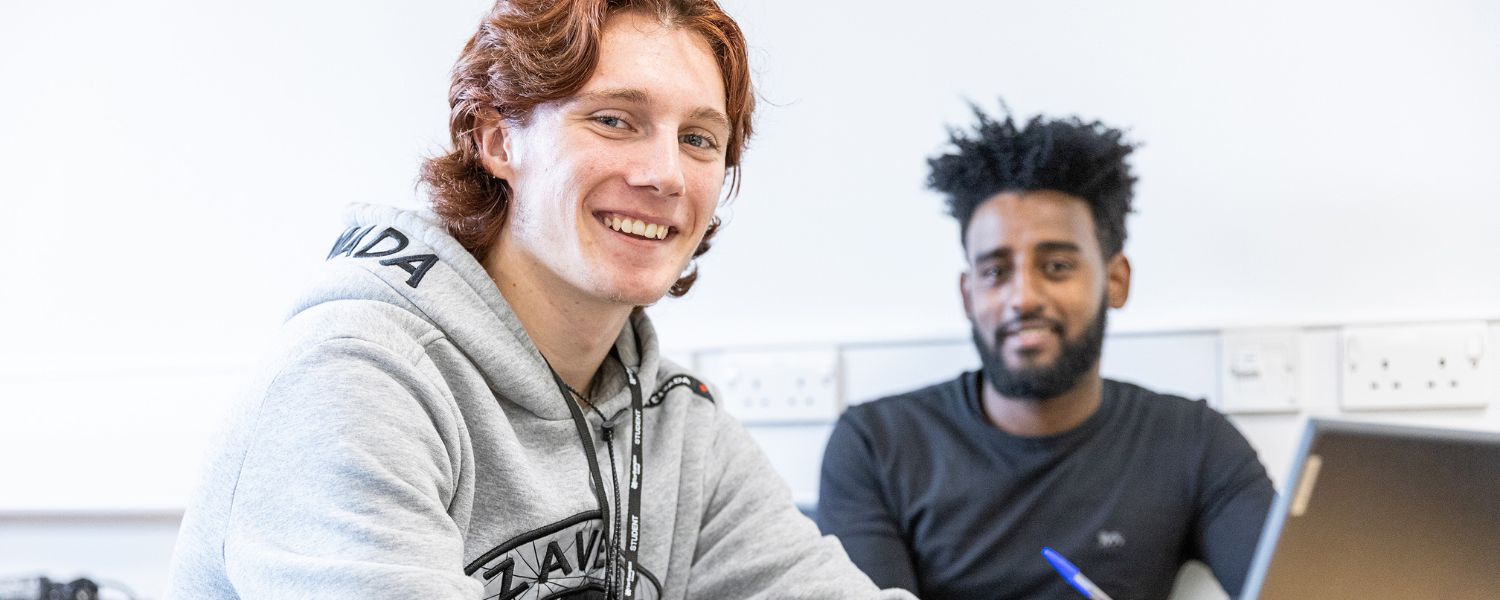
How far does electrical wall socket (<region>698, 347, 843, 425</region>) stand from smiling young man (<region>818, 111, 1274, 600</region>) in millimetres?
137

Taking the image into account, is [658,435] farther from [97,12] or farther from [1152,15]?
[97,12]

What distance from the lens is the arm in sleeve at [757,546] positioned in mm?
1389

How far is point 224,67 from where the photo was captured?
231 centimetres

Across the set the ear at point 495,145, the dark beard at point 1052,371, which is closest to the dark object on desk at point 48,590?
the ear at point 495,145

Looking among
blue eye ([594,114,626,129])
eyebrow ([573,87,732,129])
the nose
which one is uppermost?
eyebrow ([573,87,732,129])

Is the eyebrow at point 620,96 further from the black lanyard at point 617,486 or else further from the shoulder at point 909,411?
the shoulder at point 909,411

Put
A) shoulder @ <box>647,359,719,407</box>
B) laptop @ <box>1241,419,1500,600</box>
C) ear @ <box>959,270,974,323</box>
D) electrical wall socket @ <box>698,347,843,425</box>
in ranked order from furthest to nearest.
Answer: electrical wall socket @ <box>698,347,843,425</box> → ear @ <box>959,270,974,323</box> → shoulder @ <box>647,359,719,407</box> → laptop @ <box>1241,419,1500,600</box>

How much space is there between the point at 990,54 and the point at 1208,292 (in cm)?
49

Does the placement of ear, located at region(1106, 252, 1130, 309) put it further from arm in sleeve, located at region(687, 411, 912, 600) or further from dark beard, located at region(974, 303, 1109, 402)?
arm in sleeve, located at region(687, 411, 912, 600)

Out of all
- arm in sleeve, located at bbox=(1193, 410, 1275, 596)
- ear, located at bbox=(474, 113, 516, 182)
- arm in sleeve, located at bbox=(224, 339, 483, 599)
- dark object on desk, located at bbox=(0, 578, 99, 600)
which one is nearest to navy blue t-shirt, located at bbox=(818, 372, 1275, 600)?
arm in sleeve, located at bbox=(1193, 410, 1275, 596)

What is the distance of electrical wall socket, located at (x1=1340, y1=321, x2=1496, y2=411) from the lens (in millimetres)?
1822

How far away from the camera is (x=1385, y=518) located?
791 mm

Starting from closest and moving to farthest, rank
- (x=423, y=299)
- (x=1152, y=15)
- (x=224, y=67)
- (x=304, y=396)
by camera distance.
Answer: (x=304, y=396) → (x=423, y=299) → (x=1152, y=15) → (x=224, y=67)

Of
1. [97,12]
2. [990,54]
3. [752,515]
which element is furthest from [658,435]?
[97,12]
